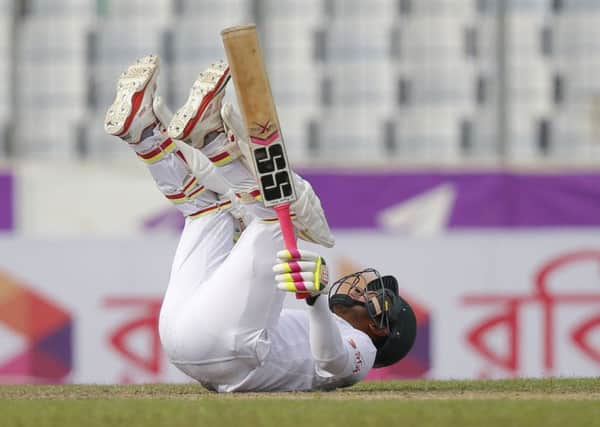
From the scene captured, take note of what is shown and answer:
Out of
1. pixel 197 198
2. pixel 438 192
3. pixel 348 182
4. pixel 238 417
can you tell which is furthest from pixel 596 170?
pixel 238 417

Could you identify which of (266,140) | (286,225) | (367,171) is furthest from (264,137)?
(367,171)

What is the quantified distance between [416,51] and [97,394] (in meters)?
8.96

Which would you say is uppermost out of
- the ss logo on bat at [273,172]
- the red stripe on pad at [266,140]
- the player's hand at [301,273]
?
the red stripe on pad at [266,140]

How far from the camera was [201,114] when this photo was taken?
219 inches

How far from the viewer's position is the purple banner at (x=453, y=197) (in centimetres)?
1103

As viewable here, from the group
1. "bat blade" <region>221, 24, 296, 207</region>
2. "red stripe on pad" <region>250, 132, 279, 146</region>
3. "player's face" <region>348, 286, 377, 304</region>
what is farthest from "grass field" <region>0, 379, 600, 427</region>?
"red stripe on pad" <region>250, 132, 279, 146</region>

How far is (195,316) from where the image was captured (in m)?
5.65

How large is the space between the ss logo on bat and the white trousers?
25 cm

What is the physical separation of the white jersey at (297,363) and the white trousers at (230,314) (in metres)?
0.07

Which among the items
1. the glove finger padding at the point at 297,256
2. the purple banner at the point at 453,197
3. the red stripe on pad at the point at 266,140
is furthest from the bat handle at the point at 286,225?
the purple banner at the point at 453,197

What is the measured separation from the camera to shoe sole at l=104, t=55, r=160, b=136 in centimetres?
589

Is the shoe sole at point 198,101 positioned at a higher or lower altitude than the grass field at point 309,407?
higher

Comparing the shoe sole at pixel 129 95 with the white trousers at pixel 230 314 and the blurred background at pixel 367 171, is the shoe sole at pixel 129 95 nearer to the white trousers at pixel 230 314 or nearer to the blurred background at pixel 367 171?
the white trousers at pixel 230 314

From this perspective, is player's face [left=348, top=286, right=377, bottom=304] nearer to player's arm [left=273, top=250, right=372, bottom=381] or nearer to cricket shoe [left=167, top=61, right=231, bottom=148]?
player's arm [left=273, top=250, right=372, bottom=381]
